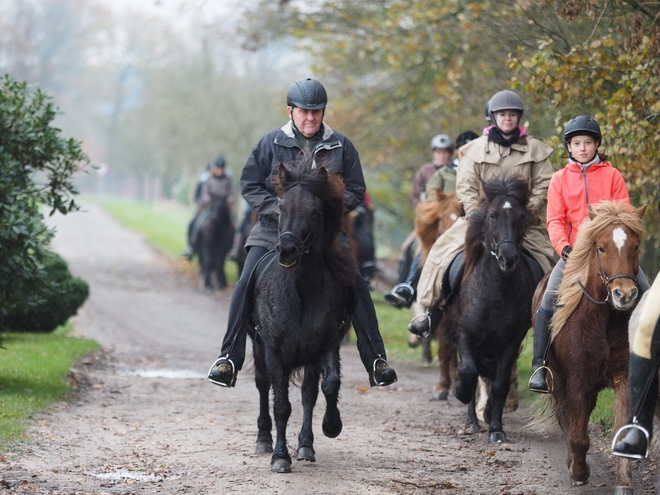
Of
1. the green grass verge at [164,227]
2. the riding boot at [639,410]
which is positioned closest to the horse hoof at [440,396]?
the riding boot at [639,410]

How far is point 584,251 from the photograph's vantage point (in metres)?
7.07

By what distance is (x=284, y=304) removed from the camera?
7.51 m

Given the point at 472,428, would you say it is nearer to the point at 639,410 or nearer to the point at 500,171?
the point at 500,171

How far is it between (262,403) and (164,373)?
201 inches

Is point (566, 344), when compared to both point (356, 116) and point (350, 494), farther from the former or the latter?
point (356, 116)

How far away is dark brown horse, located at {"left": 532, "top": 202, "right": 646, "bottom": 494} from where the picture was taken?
6.72 m

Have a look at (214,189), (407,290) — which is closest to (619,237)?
(407,290)

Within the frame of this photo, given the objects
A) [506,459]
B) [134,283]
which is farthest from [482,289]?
[134,283]

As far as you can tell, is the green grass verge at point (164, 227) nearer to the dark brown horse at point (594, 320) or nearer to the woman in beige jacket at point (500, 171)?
the woman in beige jacket at point (500, 171)

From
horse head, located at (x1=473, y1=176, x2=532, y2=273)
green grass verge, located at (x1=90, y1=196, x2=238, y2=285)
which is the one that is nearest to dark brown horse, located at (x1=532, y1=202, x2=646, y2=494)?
horse head, located at (x1=473, y1=176, x2=532, y2=273)

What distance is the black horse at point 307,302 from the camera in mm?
7359

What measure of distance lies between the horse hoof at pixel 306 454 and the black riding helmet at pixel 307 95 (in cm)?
278

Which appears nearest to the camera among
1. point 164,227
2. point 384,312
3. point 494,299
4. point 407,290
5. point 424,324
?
point 494,299

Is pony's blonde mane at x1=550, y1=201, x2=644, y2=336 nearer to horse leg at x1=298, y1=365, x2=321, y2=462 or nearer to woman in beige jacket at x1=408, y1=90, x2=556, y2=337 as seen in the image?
horse leg at x1=298, y1=365, x2=321, y2=462
